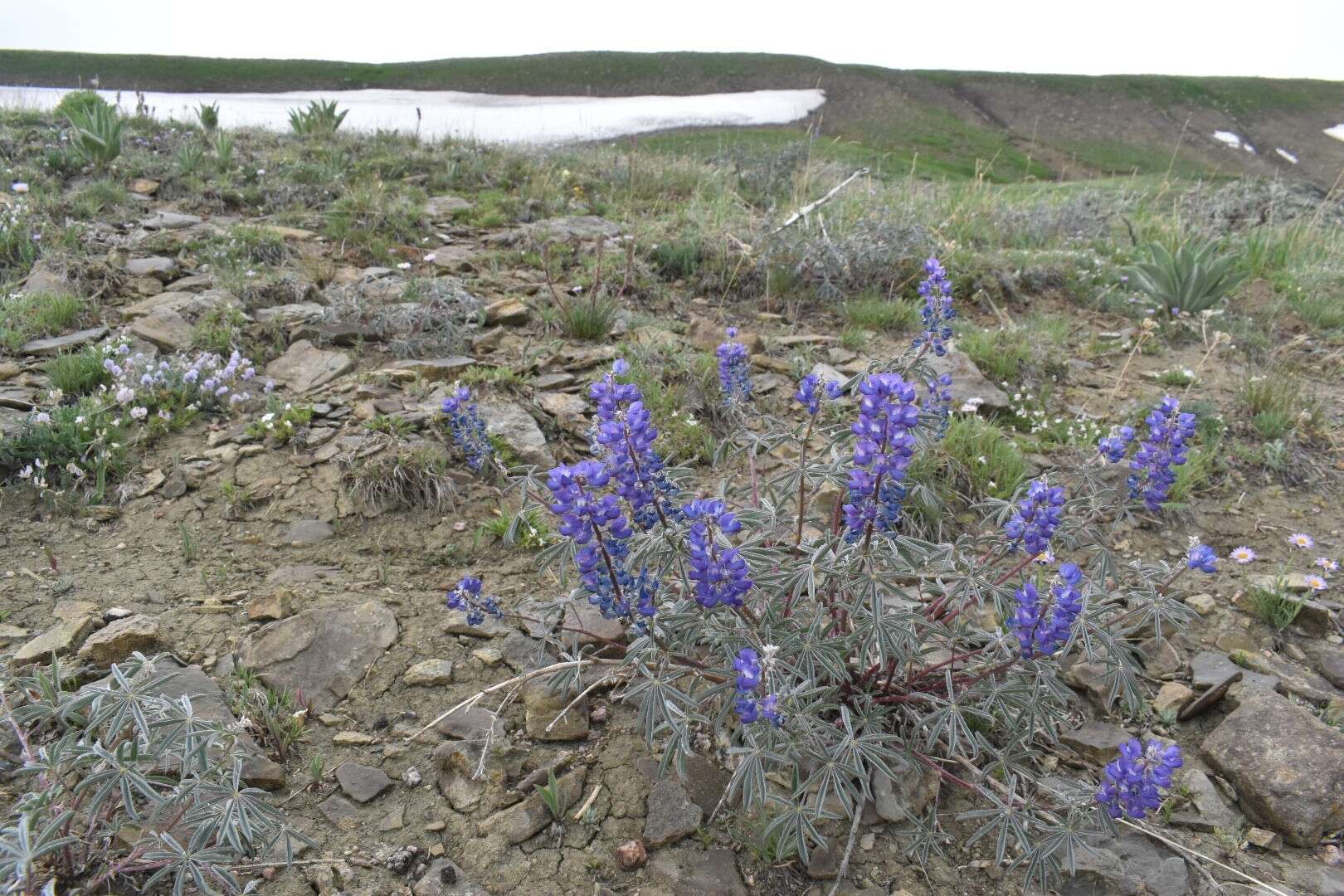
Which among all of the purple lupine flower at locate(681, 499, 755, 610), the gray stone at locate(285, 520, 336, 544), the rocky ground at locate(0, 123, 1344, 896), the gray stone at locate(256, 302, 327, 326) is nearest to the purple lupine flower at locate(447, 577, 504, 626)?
the rocky ground at locate(0, 123, 1344, 896)

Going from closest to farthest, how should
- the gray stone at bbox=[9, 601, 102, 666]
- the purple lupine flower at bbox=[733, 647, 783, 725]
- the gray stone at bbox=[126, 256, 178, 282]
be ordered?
the purple lupine flower at bbox=[733, 647, 783, 725]
the gray stone at bbox=[9, 601, 102, 666]
the gray stone at bbox=[126, 256, 178, 282]

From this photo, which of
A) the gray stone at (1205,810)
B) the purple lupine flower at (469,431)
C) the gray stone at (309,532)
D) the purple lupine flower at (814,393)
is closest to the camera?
the purple lupine flower at (814,393)

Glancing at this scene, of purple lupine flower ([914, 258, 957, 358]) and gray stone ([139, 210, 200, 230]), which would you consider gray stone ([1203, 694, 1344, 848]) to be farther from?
gray stone ([139, 210, 200, 230])

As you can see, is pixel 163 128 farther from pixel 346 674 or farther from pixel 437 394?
pixel 346 674

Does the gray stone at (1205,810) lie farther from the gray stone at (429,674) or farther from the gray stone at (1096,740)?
the gray stone at (429,674)

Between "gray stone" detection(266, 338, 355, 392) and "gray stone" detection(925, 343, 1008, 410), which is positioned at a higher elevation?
"gray stone" detection(925, 343, 1008, 410)

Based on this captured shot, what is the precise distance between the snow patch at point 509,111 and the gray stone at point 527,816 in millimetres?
12209

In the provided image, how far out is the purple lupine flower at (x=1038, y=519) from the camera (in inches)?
86.4

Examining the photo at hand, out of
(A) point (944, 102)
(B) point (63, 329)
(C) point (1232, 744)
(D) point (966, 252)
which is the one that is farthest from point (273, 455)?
(A) point (944, 102)

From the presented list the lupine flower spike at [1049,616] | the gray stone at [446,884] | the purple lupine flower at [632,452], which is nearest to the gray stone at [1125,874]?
the lupine flower spike at [1049,616]

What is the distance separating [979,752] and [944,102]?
168 ft

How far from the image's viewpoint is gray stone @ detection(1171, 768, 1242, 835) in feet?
8.56

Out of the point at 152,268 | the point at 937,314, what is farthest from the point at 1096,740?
the point at 152,268

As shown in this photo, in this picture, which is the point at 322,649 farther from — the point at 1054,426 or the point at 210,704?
the point at 1054,426
